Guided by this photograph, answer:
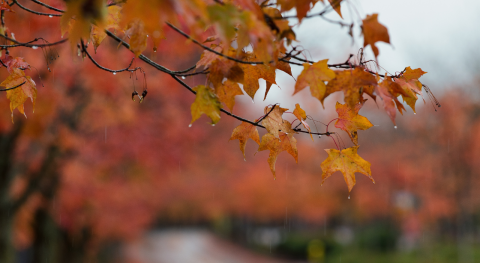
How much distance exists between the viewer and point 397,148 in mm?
15875

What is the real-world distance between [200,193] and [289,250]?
21.3 feet

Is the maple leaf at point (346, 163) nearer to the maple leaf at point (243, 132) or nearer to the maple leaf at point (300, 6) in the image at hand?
the maple leaf at point (243, 132)

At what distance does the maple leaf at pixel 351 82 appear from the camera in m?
1.17

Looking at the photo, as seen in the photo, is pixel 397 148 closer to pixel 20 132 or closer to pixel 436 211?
pixel 436 211

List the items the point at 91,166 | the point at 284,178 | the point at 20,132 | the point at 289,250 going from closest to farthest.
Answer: the point at 20,132 → the point at 91,166 → the point at 284,178 → the point at 289,250

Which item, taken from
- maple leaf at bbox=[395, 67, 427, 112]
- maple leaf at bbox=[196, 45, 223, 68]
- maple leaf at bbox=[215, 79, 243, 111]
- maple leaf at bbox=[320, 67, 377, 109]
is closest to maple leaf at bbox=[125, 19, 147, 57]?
maple leaf at bbox=[196, 45, 223, 68]

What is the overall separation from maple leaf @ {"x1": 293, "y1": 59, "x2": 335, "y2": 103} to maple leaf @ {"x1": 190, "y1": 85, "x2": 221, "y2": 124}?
303 millimetres

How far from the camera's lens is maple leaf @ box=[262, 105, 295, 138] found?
145 centimetres

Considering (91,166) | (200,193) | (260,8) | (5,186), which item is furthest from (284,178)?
(260,8)

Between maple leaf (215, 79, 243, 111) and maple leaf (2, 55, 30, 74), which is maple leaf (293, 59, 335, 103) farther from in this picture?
maple leaf (2, 55, 30, 74)

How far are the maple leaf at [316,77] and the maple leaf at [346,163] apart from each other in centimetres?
45

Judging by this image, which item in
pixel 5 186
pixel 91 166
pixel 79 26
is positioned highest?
pixel 91 166

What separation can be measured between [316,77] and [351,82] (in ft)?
0.40

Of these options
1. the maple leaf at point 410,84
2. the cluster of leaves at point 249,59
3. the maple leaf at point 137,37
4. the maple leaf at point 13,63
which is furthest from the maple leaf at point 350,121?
the maple leaf at point 13,63
